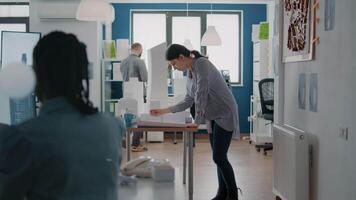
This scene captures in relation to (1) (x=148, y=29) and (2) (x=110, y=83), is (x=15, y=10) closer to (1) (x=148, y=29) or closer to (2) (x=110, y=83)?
(2) (x=110, y=83)

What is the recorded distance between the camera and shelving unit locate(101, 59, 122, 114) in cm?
842

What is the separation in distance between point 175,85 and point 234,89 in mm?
2142

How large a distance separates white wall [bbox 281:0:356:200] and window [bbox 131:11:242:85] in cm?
551

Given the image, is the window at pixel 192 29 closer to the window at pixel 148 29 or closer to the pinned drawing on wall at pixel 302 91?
the window at pixel 148 29

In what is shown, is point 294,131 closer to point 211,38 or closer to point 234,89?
point 211,38

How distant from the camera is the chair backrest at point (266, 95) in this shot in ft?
23.4

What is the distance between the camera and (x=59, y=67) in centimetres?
123

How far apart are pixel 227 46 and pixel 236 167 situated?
12.4 ft

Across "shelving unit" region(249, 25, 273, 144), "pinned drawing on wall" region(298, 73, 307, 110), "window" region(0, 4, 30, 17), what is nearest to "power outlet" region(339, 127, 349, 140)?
"pinned drawing on wall" region(298, 73, 307, 110)

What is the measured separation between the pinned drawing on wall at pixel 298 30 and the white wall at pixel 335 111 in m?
0.11

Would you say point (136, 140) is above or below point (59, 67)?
below

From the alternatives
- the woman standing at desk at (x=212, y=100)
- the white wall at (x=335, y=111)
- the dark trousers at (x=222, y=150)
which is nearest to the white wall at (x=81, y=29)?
the woman standing at desk at (x=212, y=100)

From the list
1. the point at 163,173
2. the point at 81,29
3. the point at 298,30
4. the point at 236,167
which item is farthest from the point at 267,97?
the point at 163,173

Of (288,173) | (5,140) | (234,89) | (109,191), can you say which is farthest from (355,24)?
(234,89)
